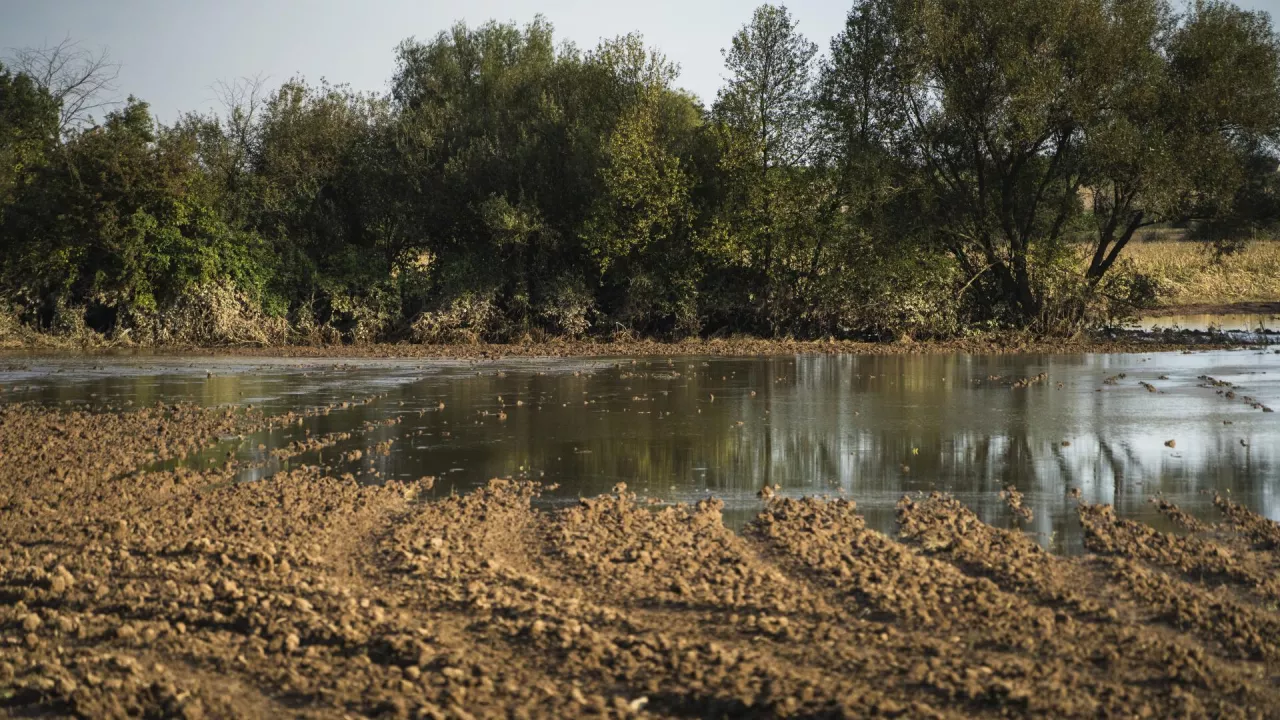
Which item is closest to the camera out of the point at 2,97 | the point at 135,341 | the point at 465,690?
the point at 465,690

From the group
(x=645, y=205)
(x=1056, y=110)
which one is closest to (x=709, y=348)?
(x=645, y=205)

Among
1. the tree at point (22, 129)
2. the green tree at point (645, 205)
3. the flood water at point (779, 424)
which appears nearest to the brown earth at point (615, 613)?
the flood water at point (779, 424)

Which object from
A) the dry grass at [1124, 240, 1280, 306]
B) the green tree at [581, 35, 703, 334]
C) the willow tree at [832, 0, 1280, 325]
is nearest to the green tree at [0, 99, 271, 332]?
the green tree at [581, 35, 703, 334]

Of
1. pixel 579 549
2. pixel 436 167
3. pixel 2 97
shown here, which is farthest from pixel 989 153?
pixel 2 97

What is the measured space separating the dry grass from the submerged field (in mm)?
38780

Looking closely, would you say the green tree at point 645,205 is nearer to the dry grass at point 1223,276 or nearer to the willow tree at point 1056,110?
the willow tree at point 1056,110

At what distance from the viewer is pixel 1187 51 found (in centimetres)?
2752

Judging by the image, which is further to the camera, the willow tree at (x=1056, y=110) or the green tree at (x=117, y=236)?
the green tree at (x=117, y=236)

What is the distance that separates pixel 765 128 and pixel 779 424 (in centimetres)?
1557

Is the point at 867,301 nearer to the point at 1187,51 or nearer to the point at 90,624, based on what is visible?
the point at 1187,51

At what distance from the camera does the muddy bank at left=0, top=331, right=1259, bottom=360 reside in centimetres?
2656

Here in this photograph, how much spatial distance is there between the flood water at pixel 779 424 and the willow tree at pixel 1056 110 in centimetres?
525

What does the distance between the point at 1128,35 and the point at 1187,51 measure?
5.44 ft

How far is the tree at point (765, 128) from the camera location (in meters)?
28.4
